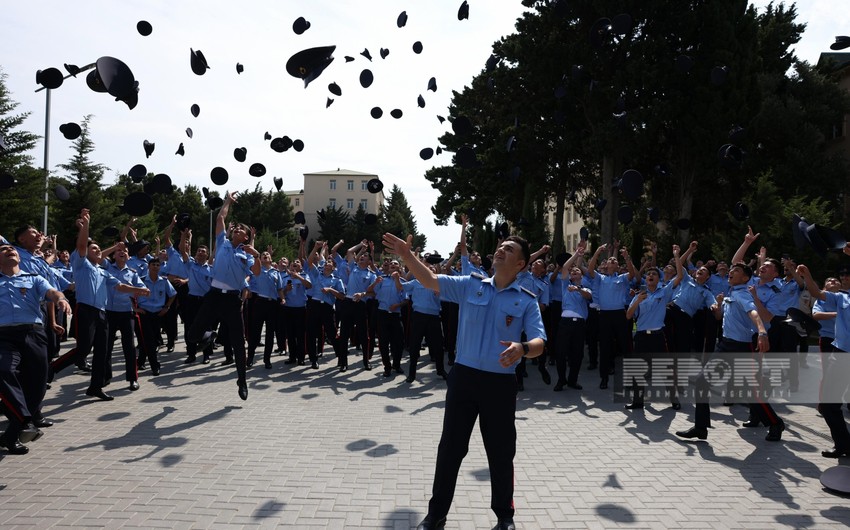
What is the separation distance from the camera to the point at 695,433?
670 cm

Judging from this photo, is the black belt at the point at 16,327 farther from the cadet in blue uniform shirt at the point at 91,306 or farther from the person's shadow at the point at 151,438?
the cadet in blue uniform shirt at the point at 91,306

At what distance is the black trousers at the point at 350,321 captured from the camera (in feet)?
35.8

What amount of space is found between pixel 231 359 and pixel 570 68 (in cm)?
1868

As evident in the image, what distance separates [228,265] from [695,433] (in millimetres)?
6136

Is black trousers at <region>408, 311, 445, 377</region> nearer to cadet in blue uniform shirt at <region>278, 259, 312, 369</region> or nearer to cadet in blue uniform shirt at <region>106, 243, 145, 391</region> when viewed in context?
cadet in blue uniform shirt at <region>278, 259, 312, 369</region>

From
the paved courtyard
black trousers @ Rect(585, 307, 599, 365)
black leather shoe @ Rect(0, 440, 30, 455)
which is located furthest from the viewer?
black trousers @ Rect(585, 307, 599, 365)

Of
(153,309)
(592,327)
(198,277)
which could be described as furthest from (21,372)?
(592,327)

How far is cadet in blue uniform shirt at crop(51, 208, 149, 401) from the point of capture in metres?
7.35

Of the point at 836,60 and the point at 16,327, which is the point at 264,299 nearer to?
the point at 16,327

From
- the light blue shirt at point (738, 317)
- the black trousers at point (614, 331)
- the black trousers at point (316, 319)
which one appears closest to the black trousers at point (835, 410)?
the light blue shirt at point (738, 317)

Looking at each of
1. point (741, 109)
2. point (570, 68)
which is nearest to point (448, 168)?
point (570, 68)

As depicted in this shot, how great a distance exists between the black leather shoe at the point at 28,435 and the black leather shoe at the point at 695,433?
6.93 metres

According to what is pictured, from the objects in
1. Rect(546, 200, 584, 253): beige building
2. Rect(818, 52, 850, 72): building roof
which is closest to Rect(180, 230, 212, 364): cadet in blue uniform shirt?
Rect(818, 52, 850, 72): building roof

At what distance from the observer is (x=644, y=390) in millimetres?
8953
